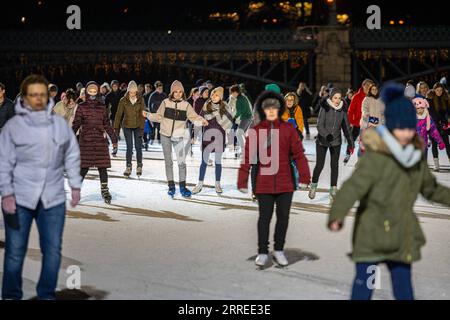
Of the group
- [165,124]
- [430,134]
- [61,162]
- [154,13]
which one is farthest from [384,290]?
[154,13]

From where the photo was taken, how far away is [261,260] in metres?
7.23

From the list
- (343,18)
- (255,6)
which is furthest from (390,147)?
(255,6)

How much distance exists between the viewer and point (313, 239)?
28.1 feet

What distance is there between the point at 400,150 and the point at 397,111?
0.69ft

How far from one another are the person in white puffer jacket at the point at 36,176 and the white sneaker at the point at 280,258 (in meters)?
2.10

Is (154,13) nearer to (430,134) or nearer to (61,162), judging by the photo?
(430,134)

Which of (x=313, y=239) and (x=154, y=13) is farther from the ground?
(x=154, y=13)

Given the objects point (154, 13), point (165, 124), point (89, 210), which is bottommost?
point (89, 210)

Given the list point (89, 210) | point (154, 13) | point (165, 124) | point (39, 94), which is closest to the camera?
point (39, 94)

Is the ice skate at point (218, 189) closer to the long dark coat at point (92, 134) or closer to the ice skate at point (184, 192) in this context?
the ice skate at point (184, 192)

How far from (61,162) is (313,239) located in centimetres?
339

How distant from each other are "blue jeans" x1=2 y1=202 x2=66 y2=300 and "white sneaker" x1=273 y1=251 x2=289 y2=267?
208 cm

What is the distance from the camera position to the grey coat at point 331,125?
447 inches

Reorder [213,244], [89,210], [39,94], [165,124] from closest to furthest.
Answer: [39,94], [213,244], [89,210], [165,124]
